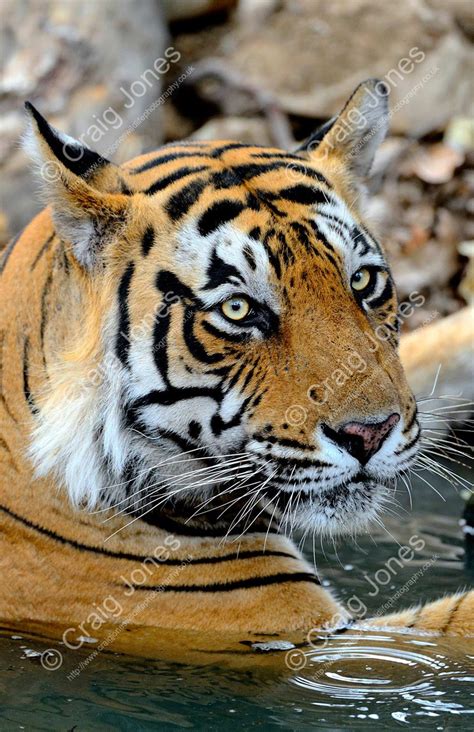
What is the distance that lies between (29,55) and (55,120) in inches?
16.8

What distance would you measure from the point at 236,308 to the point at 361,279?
35 cm

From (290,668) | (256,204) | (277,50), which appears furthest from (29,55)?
(290,668)

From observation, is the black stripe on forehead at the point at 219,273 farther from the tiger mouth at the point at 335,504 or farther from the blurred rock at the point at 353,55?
the blurred rock at the point at 353,55

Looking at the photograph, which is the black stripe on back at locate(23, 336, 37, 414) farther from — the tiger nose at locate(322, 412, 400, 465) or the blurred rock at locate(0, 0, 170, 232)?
the blurred rock at locate(0, 0, 170, 232)

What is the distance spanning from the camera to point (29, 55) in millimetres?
6820

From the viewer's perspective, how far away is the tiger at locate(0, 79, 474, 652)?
2.78 meters

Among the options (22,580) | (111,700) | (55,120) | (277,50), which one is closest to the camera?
(111,700)

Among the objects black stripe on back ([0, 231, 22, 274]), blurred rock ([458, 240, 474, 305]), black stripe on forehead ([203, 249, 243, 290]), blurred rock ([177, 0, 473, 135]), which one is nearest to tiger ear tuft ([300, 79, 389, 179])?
black stripe on forehead ([203, 249, 243, 290])

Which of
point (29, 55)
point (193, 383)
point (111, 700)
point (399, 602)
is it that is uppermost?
point (29, 55)

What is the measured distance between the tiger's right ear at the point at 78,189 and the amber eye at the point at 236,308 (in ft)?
1.12

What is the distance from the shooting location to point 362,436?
105 inches

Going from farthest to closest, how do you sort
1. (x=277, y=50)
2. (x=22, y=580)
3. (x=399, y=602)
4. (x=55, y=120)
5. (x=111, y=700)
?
(x=277, y=50) → (x=55, y=120) → (x=399, y=602) → (x=22, y=580) → (x=111, y=700)

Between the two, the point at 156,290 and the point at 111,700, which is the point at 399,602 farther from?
the point at 156,290

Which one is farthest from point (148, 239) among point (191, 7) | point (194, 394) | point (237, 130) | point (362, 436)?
point (191, 7)
